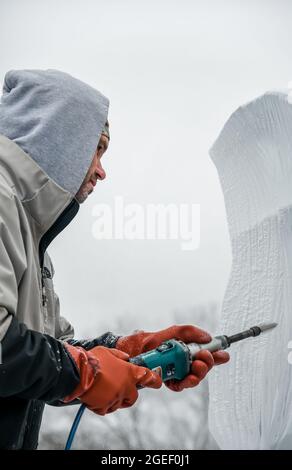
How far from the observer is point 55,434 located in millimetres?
5645

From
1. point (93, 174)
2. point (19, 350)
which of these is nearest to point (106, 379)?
point (19, 350)

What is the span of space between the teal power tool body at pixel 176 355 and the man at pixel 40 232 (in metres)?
0.07

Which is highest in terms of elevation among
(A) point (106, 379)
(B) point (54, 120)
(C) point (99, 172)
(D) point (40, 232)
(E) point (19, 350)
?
(B) point (54, 120)

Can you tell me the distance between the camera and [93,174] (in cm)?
139

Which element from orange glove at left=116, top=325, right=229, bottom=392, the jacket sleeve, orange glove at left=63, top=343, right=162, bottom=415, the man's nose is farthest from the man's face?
orange glove at left=116, top=325, right=229, bottom=392

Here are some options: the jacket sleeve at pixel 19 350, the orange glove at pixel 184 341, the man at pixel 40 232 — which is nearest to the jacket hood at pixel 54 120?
the man at pixel 40 232

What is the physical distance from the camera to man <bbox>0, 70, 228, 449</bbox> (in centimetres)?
108

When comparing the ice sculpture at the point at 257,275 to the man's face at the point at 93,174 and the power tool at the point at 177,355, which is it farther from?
the man's face at the point at 93,174

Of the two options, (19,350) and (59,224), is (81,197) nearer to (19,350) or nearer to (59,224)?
(59,224)

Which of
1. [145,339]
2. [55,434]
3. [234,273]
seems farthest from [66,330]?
[55,434]

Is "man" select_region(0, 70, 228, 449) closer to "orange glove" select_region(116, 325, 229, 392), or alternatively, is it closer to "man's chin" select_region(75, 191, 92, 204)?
Answer: "man's chin" select_region(75, 191, 92, 204)

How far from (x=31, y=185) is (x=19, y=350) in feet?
1.31

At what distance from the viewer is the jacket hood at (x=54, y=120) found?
1224 millimetres
